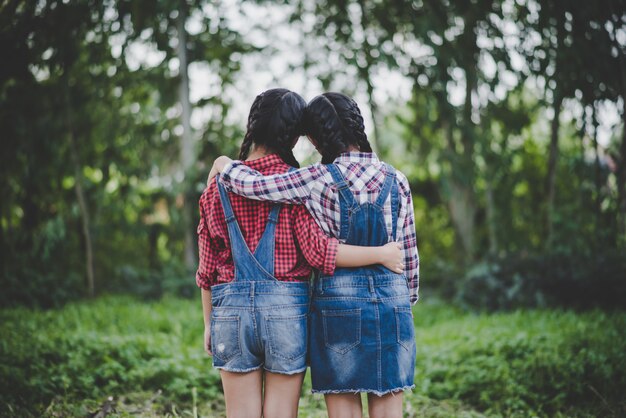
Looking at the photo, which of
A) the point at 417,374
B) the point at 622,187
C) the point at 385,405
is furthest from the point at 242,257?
the point at 622,187

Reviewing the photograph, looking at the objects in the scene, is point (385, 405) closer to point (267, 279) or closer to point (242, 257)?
point (267, 279)

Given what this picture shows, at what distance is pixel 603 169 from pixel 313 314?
5.49m

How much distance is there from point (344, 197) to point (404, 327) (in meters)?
0.53

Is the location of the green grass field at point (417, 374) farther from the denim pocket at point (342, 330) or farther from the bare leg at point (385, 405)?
the denim pocket at point (342, 330)

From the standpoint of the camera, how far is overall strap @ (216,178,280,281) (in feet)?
6.43

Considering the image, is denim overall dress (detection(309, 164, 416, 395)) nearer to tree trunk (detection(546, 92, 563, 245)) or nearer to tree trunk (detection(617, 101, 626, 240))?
tree trunk (detection(617, 101, 626, 240))

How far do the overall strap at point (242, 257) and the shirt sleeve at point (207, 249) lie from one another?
115mm

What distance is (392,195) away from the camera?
2.08 m

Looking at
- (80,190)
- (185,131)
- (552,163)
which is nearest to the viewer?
(552,163)

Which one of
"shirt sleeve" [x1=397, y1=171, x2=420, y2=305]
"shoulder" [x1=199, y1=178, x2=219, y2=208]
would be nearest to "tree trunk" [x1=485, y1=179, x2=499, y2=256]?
"shirt sleeve" [x1=397, y1=171, x2=420, y2=305]

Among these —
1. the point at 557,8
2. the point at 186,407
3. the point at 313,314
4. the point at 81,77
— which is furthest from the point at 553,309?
the point at 81,77

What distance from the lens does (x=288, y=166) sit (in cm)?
211

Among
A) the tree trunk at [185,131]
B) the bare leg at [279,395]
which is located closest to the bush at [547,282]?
the tree trunk at [185,131]

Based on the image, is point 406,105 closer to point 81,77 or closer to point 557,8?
point 557,8
